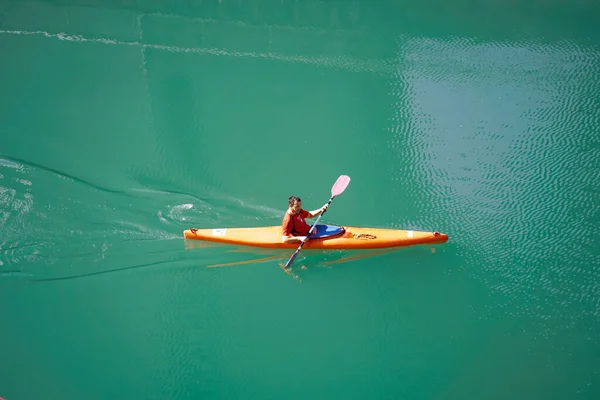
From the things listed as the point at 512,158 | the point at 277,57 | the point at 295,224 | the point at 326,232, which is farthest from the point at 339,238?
the point at 277,57

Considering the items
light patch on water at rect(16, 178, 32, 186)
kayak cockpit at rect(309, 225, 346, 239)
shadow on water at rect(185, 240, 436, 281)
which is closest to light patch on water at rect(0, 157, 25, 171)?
light patch on water at rect(16, 178, 32, 186)

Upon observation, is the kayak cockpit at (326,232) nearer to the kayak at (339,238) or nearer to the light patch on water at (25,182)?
the kayak at (339,238)

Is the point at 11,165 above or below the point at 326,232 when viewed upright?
above

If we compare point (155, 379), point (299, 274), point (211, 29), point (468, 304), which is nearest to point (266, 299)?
point (299, 274)

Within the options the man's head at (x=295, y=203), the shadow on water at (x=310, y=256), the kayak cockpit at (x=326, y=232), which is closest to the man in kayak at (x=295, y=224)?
the man's head at (x=295, y=203)

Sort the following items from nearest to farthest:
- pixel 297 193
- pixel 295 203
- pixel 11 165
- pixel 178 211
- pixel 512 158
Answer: pixel 295 203 → pixel 178 211 → pixel 297 193 → pixel 11 165 → pixel 512 158

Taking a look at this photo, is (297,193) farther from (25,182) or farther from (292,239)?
(25,182)

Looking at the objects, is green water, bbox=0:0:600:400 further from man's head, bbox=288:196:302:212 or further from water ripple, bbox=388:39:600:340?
man's head, bbox=288:196:302:212
